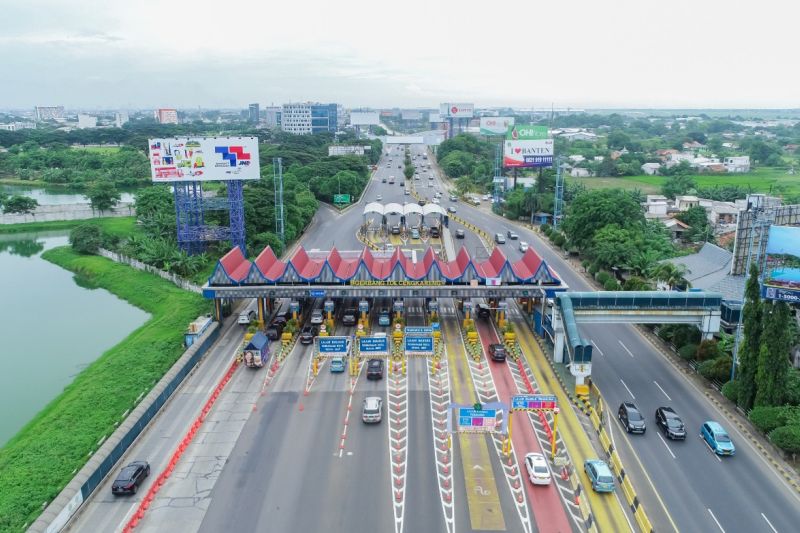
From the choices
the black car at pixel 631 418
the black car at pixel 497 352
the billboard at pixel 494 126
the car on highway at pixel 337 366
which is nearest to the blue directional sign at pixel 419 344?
the black car at pixel 497 352

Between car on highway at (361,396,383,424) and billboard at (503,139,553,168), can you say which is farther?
billboard at (503,139,553,168)

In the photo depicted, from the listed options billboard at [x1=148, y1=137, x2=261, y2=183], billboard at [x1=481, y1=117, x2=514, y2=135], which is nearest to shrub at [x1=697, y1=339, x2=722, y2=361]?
billboard at [x1=148, y1=137, x2=261, y2=183]

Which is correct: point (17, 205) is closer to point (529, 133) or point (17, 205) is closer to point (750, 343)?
point (529, 133)

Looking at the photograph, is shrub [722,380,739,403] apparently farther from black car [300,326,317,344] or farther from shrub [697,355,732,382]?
black car [300,326,317,344]

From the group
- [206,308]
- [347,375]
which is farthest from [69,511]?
[206,308]

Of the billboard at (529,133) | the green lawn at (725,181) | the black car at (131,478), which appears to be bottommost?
the black car at (131,478)

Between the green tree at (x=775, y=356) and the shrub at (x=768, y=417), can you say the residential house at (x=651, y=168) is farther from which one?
the shrub at (x=768, y=417)

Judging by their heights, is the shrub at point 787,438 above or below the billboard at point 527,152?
below
